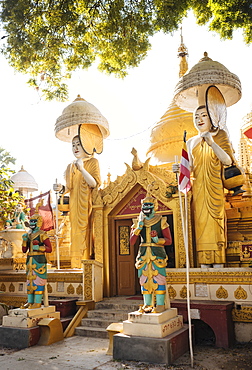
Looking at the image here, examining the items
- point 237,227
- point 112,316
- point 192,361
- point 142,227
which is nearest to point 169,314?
point 192,361

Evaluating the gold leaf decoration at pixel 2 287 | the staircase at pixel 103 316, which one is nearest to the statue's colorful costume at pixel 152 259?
the staircase at pixel 103 316

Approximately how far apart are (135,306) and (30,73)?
6.82m

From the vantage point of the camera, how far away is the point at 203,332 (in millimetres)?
7305

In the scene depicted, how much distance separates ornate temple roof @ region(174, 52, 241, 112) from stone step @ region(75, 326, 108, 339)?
5824mm

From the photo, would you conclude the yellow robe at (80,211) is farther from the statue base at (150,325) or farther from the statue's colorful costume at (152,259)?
the statue base at (150,325)

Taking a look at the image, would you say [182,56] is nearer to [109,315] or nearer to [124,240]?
[124,240]

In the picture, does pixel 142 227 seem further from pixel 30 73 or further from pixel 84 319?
pixel 30 73

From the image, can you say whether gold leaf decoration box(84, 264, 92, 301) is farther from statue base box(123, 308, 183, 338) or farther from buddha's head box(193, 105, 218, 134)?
buddha's head box(193, 105, 218, 134)

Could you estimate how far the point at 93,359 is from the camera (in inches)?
231

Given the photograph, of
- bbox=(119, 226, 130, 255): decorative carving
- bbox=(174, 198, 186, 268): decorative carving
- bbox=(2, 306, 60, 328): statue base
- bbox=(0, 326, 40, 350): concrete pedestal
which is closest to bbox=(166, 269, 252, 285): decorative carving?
bbox=(174, 198, 186, 268): decorative carving

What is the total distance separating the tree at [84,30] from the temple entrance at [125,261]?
14.2 feet

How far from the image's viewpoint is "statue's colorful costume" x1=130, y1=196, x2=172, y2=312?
602cm

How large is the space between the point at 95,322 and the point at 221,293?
2.75m

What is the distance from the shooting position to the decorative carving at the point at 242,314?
6597 mm
